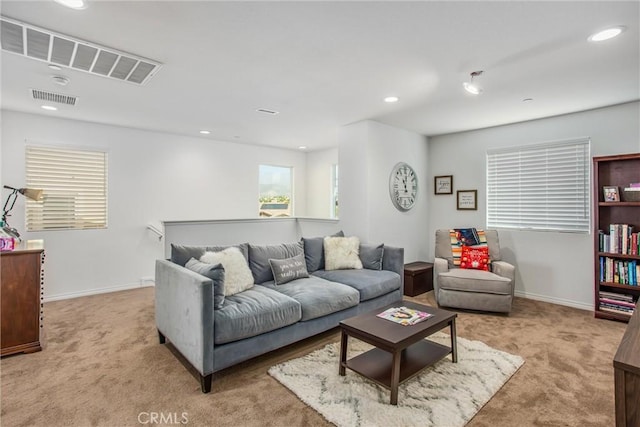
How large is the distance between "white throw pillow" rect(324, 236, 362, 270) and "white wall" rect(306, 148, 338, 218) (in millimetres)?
2708

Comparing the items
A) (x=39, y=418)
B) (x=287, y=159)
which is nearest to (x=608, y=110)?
(x=287, y=159)

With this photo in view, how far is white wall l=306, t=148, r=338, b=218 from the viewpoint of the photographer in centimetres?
658

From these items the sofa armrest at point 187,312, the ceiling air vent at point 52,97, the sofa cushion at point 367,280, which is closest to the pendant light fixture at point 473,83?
the sofa cushion at point 367,280

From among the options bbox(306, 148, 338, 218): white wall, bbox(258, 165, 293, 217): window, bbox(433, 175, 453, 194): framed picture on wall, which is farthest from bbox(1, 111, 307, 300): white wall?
bbox(433, 175, 453, 194): framed picture on wall

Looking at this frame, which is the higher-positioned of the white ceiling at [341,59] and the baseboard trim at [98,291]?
the white ceiling at [341,59]

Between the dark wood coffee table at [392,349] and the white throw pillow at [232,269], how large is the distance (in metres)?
1.02

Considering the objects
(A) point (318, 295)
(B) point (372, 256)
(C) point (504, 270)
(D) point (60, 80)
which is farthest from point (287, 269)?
(D) point (60, 80)

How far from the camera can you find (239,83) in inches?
118

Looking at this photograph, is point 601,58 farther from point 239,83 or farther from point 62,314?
point 62,314

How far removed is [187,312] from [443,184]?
424 cm

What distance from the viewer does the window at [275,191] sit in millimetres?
6355

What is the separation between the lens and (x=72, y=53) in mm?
2324

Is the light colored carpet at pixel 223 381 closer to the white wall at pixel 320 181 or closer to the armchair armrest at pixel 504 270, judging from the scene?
the armchair armrest at pixel 504 270

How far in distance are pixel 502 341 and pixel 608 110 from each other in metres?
2.97
